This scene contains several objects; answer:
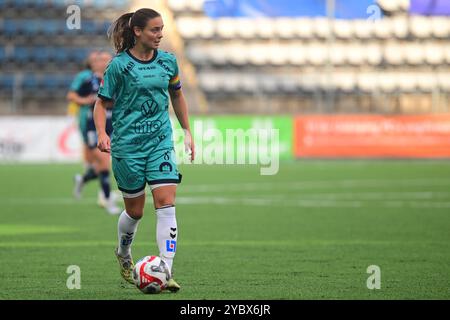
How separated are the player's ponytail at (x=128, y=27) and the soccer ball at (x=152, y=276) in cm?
163

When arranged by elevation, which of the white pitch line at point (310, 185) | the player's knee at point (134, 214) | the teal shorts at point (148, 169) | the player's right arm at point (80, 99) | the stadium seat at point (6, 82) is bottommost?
the white pitch line at point (310, 185)

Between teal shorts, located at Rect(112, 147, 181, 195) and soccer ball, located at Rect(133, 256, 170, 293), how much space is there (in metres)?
0.62

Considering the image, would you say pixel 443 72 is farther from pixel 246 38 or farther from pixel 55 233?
pixel 55 233

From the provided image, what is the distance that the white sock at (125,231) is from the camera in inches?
318

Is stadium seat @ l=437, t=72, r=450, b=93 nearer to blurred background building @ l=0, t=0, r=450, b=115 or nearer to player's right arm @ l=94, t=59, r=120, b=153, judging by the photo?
blurred background building @ l=0, t=0, r=450, b=115

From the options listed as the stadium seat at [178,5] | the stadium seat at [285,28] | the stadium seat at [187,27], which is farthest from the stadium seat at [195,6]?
the stadium seat at [285,28]

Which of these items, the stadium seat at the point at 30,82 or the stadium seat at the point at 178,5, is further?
the stadium seat at the point at 178,5

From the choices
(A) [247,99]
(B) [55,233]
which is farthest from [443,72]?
(B) [55,233]

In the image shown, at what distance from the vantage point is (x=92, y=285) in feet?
26.3

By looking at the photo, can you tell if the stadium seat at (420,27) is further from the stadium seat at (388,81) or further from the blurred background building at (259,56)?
the stadium seat at (388,81)

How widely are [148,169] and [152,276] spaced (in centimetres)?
82

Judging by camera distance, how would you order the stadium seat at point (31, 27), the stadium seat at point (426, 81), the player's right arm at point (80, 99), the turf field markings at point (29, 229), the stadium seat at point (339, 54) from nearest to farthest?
the turf field markings at point (29, 229) < the player's right arm at point (80, 99) < the stadium seat at point (31, 27) < the stadium seat at point (426, 81) < the stadium seat at point (339, 54)

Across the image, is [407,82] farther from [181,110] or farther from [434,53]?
[181,110]

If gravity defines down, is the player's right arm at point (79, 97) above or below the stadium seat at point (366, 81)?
below
